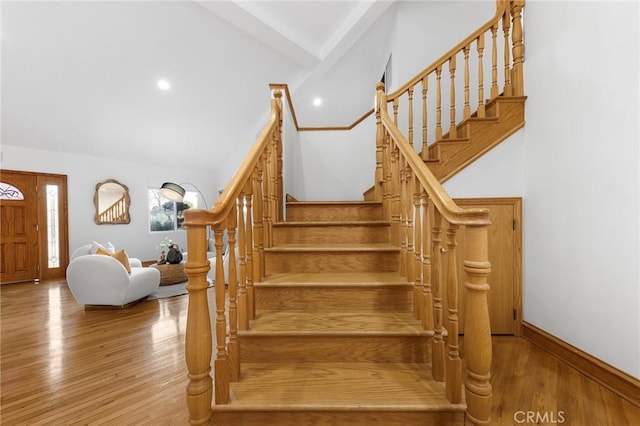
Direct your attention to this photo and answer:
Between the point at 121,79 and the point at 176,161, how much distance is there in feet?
7.70

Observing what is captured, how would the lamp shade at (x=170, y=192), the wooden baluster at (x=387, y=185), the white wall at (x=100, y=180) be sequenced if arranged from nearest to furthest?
the wooden baluster at (x=387, y=185)
the lamp shade at (x=170, y=192)
the white wall at (x=100, y=180)

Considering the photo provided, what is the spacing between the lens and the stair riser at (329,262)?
77.3 inches

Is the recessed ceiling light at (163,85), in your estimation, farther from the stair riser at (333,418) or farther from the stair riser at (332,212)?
the stair riser at (333,418)

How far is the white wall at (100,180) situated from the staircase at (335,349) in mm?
5439

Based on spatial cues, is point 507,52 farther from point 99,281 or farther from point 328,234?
point 99,281

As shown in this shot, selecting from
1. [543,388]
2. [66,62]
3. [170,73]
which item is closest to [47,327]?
[66,62]

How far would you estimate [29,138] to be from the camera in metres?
4.60

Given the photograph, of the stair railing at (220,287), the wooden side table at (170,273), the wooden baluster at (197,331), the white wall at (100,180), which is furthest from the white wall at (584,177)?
the white wall at (100,180)

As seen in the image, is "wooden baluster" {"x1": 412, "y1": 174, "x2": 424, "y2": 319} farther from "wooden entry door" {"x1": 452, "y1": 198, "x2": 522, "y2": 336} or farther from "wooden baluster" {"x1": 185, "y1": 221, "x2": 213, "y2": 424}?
"wooden baluster" {"x1": 185, "y1": 221, "x2": 213, "y2": 424}

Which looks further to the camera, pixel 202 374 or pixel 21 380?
pixel 21 380

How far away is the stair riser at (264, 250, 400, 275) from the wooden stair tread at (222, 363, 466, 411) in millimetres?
683

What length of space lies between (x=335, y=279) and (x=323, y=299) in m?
0.16

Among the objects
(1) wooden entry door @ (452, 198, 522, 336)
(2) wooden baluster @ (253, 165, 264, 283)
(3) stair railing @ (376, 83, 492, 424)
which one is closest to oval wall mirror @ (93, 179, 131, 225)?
(2) wooden baluster @ (253, 165, 264, 283)

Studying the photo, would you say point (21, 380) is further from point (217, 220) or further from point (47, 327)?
point (217, 220)
